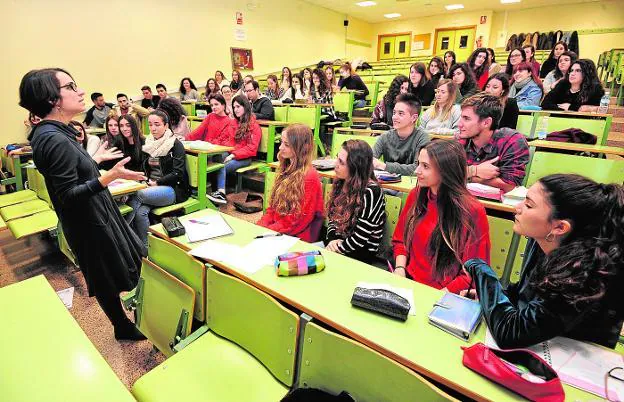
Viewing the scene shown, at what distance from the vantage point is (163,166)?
2963mm

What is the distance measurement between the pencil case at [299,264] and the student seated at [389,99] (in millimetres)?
3427

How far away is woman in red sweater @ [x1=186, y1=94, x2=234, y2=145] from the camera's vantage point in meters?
4.21

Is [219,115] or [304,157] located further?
[219,115]

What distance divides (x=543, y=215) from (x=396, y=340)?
568mm

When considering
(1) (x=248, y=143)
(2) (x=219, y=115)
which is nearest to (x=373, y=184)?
(1) (x=248, y=143)

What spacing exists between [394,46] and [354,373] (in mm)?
15282

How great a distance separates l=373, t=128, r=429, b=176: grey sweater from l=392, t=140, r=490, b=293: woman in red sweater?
945mm

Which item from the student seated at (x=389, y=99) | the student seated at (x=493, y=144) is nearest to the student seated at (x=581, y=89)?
the student seated at (x=389, y=99)

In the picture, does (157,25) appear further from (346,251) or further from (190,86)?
(346,251)

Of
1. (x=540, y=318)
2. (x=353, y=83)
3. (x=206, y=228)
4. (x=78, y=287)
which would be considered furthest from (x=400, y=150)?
(x=353, y=83)

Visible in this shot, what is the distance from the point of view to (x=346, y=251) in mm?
1820

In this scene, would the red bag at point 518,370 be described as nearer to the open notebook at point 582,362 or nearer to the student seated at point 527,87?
the open notebook at point 582,362

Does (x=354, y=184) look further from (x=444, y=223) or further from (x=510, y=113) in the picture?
(x=510, y=113)

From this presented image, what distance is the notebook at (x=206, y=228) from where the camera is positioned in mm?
1556
